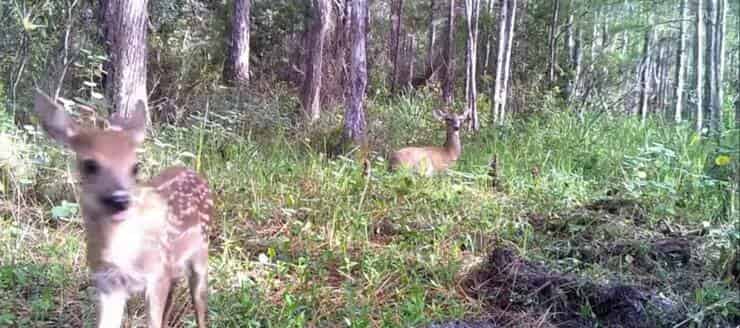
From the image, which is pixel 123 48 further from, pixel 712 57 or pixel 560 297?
pixel 712 57

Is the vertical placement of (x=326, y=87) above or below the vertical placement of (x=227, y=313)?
above

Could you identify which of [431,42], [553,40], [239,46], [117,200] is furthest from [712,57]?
[431,42]

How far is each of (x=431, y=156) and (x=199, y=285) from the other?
484 cm

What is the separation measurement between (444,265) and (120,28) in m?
4.36

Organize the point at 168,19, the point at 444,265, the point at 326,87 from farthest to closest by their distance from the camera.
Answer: the point at 168,19, the point at 326,87, the point at 444,265

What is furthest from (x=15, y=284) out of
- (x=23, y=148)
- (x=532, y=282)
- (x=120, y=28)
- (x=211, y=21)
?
(x=211, y=21)

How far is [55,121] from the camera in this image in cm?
281

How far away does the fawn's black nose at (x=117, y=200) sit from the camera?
264 cm

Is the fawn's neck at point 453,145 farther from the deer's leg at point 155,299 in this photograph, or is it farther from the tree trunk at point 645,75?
the tree trunk at point 645,75

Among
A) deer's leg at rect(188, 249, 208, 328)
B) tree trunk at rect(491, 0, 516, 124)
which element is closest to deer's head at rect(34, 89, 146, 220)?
deer's leg at rect(188, 249, 208, 328)

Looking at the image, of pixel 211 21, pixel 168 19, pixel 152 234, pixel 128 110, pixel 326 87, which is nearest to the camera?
pixel 152 234

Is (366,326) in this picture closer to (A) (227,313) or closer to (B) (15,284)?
(A) (227,313)

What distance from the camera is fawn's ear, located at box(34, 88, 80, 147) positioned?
2809mm

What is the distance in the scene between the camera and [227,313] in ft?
12.1
